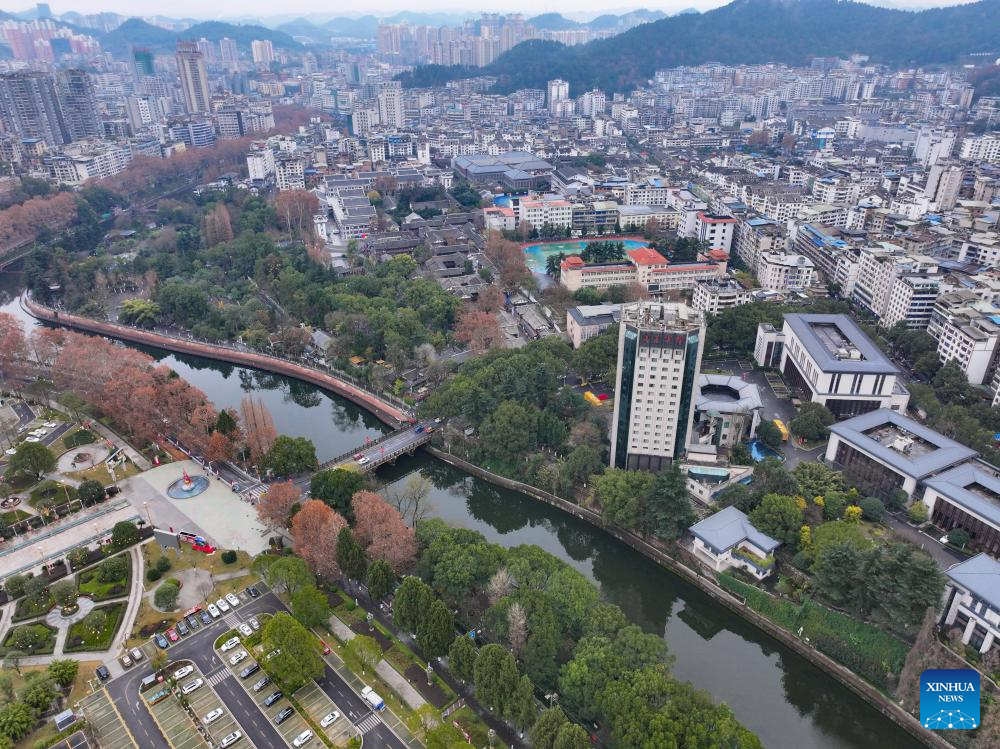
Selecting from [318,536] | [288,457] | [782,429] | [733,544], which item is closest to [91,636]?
[318,536]

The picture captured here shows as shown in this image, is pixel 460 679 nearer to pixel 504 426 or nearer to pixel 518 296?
pixel 504 426

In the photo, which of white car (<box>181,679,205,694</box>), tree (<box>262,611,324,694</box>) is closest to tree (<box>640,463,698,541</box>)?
tree (<box>262,611,324,694</box>)

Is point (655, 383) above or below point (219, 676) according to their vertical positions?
above

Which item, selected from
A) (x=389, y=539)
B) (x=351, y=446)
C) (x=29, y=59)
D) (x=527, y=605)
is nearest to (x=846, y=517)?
(x=527, y=605)

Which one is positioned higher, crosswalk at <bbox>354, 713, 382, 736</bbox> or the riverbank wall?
crosswalk at <bbox>354, 713, 382, 736</bbox>

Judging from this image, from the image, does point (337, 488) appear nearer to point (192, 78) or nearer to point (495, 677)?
point (495, 677)

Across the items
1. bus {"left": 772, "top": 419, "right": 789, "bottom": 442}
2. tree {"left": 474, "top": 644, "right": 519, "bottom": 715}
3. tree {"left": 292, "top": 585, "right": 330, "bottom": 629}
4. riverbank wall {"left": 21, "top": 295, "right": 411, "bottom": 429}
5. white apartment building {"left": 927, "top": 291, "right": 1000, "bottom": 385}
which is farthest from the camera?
riverbank wall {"left": 21, "top": 295, "right": 411, "bottom": 429}

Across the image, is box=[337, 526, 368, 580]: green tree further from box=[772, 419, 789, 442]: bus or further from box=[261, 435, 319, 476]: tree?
box=[772, 419, 789, 442]: bus
